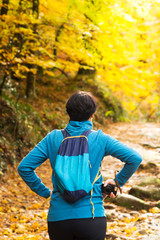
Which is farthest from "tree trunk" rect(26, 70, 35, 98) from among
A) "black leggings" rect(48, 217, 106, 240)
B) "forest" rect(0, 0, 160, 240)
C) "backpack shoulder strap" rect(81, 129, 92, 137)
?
"black leggings" rect(48, 217, 106, 240)

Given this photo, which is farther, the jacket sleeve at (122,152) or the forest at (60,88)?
the forest at (60,88)

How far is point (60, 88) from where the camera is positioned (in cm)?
1183

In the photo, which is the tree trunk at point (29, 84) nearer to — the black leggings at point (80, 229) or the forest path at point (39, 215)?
the forest path at point (39, 215)

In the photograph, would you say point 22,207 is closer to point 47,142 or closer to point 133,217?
point 133,217

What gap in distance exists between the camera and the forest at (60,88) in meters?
4.58

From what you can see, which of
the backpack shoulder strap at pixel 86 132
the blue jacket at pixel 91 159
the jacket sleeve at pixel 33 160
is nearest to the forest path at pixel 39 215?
the jacket sleeve at pixel 33 160

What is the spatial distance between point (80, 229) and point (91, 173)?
0.34 metres

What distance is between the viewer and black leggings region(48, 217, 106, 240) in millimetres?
1637

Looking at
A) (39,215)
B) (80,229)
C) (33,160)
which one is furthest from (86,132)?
(39,215)

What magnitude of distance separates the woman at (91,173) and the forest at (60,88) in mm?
2092

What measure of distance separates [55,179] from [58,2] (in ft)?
20.7

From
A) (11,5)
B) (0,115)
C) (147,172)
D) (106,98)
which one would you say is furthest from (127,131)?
(11,5)

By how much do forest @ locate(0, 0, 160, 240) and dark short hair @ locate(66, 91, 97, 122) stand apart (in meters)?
2.36

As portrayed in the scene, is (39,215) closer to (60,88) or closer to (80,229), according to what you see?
(80,229)
